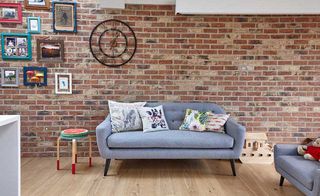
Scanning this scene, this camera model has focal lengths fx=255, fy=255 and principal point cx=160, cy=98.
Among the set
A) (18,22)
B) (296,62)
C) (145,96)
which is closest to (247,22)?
(296,62)

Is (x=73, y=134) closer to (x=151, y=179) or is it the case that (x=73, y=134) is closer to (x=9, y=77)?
(x=151, y=179)

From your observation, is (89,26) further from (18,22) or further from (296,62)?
(296,62)

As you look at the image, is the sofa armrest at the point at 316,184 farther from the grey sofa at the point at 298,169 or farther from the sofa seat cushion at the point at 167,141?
the sofa seat cushion at the point at 167,141

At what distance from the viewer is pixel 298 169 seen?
2295mm

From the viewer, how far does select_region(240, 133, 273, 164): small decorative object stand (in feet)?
11.4

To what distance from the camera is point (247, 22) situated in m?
3.62

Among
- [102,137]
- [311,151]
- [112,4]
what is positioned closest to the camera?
[311,151]

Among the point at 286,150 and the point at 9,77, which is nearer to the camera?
the point at 286,150

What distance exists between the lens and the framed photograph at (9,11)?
136 inches

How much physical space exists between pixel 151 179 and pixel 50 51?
2220 mm

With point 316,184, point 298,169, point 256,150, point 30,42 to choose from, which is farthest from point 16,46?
point 316,184

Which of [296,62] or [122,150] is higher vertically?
[296,62]

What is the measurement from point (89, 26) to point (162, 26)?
1.02m

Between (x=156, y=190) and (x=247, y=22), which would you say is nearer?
(x=156, y=190)
